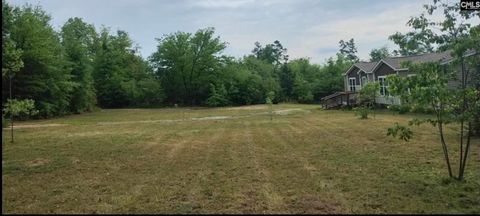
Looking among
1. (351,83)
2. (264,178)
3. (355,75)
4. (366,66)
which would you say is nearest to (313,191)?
(264,178)

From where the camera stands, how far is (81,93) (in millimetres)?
36875

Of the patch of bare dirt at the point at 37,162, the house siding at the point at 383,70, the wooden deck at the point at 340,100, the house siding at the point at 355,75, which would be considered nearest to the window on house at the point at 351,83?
the house siding at the point at 355,75

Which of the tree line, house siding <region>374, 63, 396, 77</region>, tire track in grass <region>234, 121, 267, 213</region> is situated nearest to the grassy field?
tire track in grass <region>234, 121, 267, 213</region>

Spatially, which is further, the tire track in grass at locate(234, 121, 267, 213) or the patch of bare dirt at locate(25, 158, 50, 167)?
the patch of bare dirt at locate(25, 158, 50, 167)

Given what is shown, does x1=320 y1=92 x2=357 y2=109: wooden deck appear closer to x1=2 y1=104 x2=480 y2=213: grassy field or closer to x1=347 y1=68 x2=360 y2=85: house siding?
x1=347 y1=68 x2=360 y2=85: house siding

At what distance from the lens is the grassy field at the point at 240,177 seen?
572 centimetres

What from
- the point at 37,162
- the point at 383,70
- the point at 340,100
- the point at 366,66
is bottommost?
the point at 37,162

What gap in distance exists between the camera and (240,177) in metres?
7.59

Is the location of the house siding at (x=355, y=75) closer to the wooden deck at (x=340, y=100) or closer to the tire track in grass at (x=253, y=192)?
the wooden deck at (x=340, y=100)

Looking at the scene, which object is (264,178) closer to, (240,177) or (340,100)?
(240,177)

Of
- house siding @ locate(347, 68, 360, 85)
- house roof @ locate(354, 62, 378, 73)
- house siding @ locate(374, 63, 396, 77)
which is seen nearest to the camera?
house siding @ locate(374, 63, 396, 77)

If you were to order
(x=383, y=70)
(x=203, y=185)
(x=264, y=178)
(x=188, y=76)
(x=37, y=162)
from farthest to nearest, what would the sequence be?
1. (x=188, y=76)
2. (x=383, y=70)
3. (x=37, y=162)
4. (x=264, y=178)
5. (x=203, y=185)

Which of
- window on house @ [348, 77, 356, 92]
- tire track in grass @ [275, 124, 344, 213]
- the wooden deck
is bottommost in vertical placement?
tire track in grass @ [275, 124, 344, 213]

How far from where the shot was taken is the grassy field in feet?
18.8
